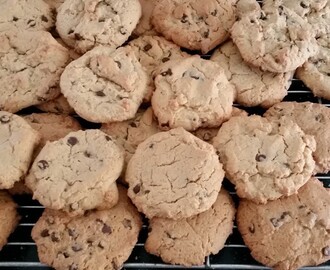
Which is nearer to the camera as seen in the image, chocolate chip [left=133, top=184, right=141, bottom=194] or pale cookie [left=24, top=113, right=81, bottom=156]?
chocolate chip [left=133, top=184, right=141, bottom=194]

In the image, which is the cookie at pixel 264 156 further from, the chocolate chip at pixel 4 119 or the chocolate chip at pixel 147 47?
the chocolate chip at pixel 4 119

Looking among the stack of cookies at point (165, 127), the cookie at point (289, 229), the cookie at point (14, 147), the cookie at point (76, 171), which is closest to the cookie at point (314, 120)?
the stack of cookies at point (165, 127)

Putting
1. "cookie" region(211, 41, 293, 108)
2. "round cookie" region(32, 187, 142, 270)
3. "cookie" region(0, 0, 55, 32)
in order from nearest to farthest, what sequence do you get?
1. "round cookie" region(32, 187, 142, 270)
2. "cookie" region(211, 41, 293, 108)
3. "cookie" region(0, 0, 55, 32)

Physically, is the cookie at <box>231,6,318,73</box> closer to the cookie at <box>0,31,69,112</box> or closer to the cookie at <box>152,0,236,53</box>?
the cookie at <box>152,0,236,53</box>

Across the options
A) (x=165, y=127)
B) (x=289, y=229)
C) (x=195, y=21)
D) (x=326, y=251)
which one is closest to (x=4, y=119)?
(x=165, y=127)

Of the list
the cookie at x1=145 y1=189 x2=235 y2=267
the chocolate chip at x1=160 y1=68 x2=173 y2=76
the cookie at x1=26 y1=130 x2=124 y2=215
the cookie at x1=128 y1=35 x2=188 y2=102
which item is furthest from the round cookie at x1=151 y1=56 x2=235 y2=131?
the cookie at x1=145 y1=189 x2=235 y2=267

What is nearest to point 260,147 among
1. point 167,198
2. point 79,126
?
point 167,198

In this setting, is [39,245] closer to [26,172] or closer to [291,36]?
[26,172]
